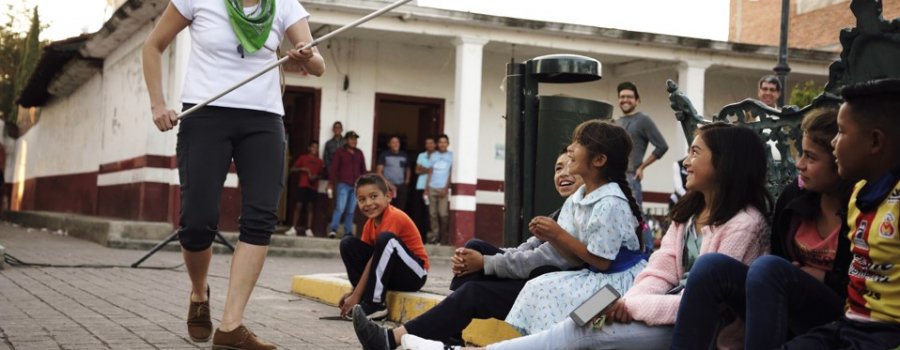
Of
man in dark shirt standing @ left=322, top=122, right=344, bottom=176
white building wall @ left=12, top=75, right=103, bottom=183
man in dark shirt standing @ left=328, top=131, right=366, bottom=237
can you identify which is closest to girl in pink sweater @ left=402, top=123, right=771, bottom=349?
man in dark shirt standing @ left=328, top=131, right=366, bottom=237

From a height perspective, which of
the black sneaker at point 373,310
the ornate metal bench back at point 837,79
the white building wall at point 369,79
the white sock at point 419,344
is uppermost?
the white building wall at point 369,79

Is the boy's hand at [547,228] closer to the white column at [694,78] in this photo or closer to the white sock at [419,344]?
the white sock at [419,344]

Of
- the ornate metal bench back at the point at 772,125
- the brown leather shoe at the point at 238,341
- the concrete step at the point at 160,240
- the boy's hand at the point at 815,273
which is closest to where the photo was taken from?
the boy's hand at the point at 815,273

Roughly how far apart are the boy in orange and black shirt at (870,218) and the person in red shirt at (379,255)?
349cm

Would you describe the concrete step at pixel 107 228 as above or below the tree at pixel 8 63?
below

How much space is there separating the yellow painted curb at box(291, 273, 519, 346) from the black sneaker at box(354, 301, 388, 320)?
124 millimetres

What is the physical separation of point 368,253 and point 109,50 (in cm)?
1646

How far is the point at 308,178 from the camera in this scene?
1738 centimetres

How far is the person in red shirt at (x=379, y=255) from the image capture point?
640 centimetres

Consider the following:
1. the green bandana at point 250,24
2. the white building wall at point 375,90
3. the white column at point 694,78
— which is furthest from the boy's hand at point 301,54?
the white column at point 694,78

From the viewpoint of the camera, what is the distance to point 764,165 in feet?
12.7

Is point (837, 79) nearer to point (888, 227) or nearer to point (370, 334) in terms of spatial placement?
point (888, 227)

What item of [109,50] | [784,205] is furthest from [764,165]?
[109,50]

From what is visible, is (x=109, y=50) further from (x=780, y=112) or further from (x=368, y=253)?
(x=780, y=112)
